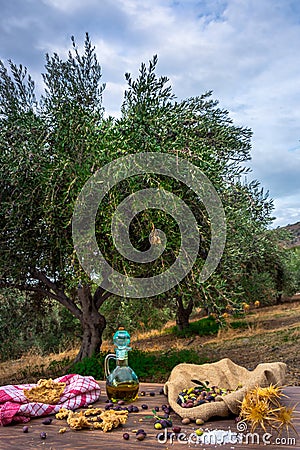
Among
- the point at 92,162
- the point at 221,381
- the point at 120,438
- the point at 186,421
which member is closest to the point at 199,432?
the point at 186,421

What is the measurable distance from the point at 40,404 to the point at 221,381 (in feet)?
3.75

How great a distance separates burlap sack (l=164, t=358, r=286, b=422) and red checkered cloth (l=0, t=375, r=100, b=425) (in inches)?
19.5

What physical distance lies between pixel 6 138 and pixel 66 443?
15.8ft

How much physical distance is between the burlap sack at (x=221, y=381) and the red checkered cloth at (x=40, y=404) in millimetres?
495

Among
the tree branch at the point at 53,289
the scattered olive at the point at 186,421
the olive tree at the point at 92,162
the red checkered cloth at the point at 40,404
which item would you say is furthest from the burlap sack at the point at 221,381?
the tree branch at the point at 53,289

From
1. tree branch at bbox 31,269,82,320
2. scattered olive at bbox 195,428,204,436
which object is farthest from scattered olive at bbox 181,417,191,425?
tree branch at bbox 31,269,82,320

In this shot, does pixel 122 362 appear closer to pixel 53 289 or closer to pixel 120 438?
pixel 120 438

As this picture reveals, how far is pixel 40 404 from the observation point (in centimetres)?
257

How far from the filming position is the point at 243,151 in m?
7.34

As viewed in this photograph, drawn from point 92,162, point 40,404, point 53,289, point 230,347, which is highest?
point 92,162

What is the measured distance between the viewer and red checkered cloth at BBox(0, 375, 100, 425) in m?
2.47

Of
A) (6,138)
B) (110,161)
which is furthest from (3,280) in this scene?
(110,161)

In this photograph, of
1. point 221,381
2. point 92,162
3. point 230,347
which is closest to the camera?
point 221,381

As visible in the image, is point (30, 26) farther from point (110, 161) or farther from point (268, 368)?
point (268, 368)
